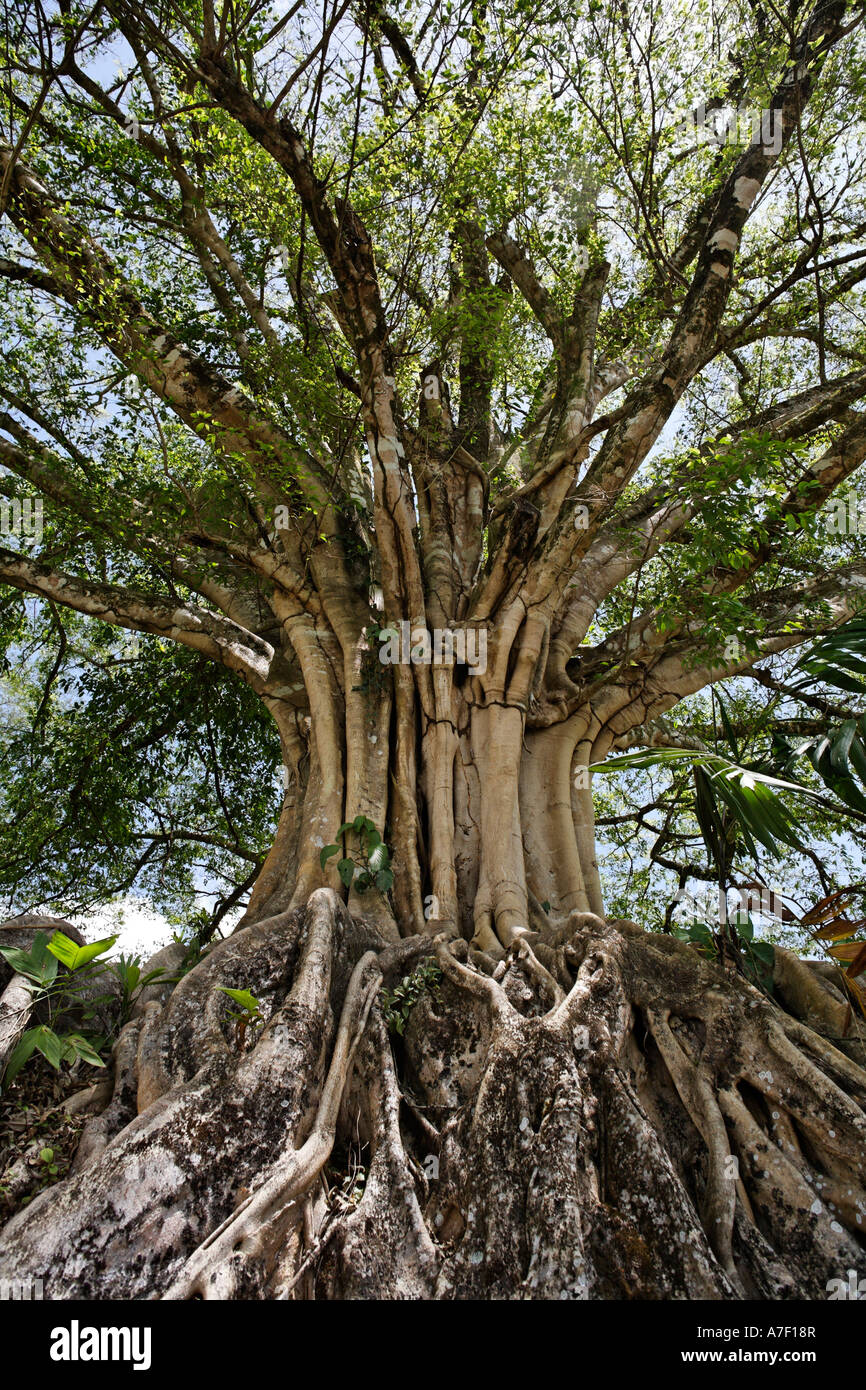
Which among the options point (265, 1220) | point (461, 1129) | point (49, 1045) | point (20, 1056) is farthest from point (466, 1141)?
point (20, 1056)

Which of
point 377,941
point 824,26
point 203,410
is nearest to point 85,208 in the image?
point 203,410

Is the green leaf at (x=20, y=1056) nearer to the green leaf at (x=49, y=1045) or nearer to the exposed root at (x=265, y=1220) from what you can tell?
the green leaf at (x=49, y=1045)

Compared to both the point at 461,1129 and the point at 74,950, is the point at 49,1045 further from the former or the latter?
the point at 461,1129

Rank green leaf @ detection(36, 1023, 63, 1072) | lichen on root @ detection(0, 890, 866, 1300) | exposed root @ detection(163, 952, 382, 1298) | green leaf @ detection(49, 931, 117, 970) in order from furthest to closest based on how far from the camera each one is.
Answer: green leaf @ detection(49, 931, 117, 970), green leaf @ detection(36, 1023, 63, 1072), lichen on root @ detection(0, 890, 866, 1300), exposed root @ detection(163, 952, 382, 1298)

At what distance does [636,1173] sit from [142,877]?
714 centimetres

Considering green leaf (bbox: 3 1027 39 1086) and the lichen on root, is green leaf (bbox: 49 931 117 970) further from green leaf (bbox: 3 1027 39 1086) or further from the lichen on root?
the lichen on root

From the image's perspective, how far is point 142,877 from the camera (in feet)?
29.7

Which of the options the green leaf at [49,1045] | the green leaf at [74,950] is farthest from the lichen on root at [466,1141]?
the green leaf at [74,950]

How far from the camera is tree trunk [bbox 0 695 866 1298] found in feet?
9.30

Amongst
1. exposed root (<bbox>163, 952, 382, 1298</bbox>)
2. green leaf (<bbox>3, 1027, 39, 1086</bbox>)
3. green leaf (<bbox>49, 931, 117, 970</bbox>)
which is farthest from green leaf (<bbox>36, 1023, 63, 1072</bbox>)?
exposed root (<bbox>163, 952, 382, 1298</bbox>)

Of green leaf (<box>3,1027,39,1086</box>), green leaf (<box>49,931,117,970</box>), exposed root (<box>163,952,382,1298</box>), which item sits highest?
green leaf (<box>49,931,117,970</box>)

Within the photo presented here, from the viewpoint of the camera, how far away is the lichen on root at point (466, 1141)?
282 centimetres

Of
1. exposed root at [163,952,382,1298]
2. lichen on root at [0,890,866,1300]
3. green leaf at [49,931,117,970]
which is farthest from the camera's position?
green leaf at [49,931,117,970]
